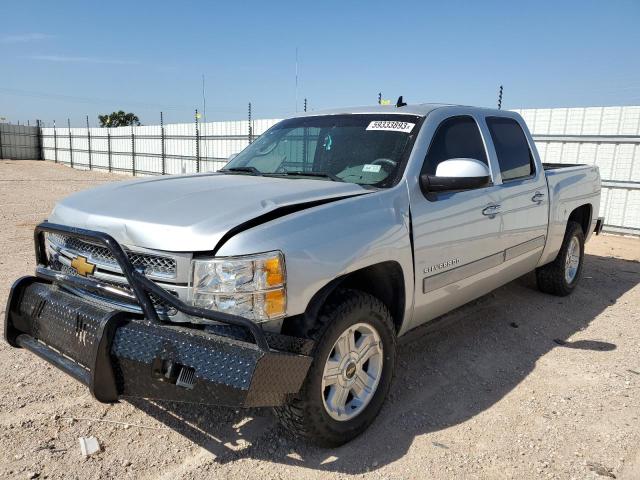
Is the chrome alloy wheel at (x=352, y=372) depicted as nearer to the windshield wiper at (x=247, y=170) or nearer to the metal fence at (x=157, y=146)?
the windshield wiper at (x=247, y=170)

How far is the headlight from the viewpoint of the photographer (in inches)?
89.3

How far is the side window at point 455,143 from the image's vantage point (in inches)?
135

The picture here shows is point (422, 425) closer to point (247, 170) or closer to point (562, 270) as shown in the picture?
point (247, 170)

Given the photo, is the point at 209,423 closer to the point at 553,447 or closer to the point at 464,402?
the point at 464,402

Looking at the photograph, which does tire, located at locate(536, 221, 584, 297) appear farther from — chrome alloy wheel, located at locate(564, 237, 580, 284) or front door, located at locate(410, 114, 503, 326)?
front door, located at locate(410, 114, 503, 326)

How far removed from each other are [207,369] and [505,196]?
9.04 feet

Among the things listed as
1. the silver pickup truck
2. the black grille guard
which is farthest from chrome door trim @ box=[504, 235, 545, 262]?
the black grille guard

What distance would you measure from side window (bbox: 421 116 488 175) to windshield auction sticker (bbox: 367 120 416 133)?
190 mm

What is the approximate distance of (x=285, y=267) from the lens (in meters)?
2.32

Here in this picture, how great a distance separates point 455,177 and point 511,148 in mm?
1549

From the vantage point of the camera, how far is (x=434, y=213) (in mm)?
3225

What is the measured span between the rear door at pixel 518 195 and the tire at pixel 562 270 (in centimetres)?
82

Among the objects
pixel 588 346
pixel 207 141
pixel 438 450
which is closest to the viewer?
pixel 438 450

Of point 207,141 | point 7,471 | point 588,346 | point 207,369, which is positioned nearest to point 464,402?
point 588,346
